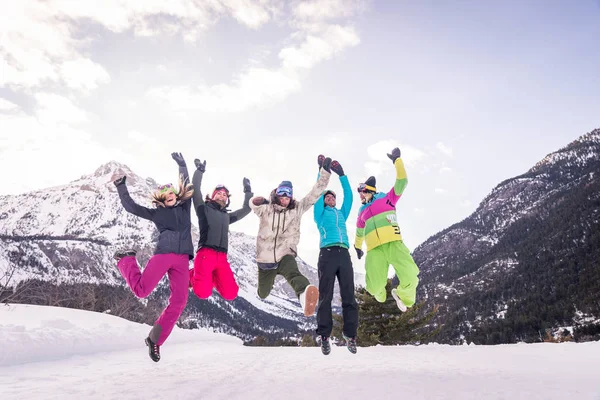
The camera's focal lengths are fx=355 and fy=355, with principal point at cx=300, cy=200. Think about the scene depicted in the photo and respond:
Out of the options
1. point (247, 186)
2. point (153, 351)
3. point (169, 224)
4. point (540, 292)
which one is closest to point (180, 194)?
point (169, 224)

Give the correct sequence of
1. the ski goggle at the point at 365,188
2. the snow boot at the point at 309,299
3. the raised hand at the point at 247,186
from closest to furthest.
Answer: the snow boot at the point at 309,299 → the raised hand at the point at 247,186 → the ski goggle at the point at 365,188

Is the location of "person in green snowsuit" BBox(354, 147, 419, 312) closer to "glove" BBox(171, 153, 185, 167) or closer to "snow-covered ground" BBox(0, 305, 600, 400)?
"snow-covered ground" BBox(0, 305, 600, 400)

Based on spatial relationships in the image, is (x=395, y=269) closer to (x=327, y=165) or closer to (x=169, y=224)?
(x=327, y=165)

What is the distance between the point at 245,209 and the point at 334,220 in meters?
1.68

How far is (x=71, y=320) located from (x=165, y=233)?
4.90 meters

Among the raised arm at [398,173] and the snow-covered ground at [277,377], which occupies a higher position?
the raised arm at [398,173]

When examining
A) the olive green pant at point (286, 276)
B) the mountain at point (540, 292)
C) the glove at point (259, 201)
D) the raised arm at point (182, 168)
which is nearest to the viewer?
the olive green pant at point (286, 276)

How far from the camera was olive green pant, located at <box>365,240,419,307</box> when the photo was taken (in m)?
6.19

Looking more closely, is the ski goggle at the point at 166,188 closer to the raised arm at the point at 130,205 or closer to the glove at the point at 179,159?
the raised arm at the point at 130,205

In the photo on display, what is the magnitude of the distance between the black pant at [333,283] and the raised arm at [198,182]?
2215 millimetres

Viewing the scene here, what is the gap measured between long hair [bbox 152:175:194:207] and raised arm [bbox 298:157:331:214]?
6.09 ft

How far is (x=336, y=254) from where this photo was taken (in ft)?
18.9

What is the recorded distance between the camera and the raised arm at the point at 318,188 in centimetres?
619

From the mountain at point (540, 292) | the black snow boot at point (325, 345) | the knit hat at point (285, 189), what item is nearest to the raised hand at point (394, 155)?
the knit hat at point (285, 189)
